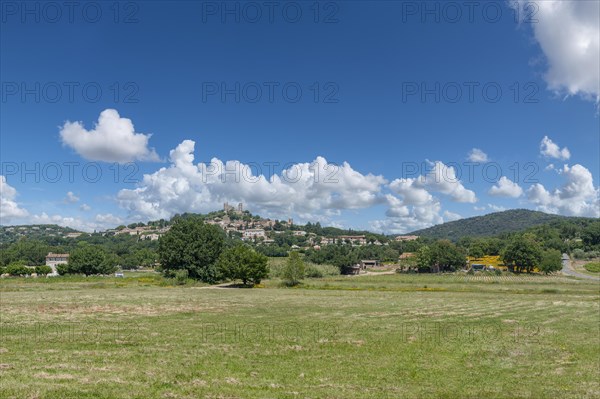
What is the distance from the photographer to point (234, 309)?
4122 cm

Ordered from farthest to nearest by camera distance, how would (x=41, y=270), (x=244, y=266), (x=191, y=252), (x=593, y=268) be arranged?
(x=593, y=268)
(x=41, y=270)
(x=191, y=252)
(x=244, y=266)

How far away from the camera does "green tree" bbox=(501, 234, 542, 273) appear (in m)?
160

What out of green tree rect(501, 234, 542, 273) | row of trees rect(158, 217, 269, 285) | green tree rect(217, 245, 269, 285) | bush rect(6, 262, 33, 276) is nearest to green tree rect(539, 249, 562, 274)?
green tree rect(501, 234, 542, 273)

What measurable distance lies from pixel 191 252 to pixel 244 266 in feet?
49.5

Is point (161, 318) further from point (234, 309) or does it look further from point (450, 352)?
point (450, 352)

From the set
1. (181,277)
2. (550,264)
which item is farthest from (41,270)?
(550,264)

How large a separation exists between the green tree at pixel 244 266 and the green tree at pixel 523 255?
12240cm

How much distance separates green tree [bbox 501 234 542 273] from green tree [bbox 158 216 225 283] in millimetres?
126026

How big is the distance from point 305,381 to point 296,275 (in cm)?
7278

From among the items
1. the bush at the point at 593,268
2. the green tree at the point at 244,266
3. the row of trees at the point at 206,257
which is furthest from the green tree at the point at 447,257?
the green tree at the point at 244,266

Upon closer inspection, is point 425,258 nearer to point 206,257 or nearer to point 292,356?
point 206,257

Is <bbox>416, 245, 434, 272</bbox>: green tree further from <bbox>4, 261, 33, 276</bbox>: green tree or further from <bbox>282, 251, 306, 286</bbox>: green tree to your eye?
<bbox>4, 261, 33, 276</bbox>: green tree

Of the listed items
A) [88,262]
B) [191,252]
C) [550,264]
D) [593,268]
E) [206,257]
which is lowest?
[593,268]

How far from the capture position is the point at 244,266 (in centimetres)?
8494
